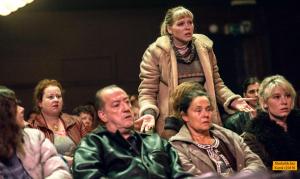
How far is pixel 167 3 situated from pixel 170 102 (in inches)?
131

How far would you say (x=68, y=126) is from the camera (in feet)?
16.1

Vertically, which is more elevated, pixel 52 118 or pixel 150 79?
pixel 150 79

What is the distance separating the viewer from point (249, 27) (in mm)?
7473

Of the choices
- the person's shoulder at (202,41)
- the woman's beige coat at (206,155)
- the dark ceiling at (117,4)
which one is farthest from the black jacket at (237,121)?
the dark ceiling at (117,4)

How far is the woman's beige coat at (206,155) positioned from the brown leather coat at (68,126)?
50.6 inches

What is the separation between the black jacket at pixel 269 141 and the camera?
3.94 meters

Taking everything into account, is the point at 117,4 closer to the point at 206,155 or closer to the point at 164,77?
the point at 164,77

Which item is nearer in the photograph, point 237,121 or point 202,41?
point 202,41

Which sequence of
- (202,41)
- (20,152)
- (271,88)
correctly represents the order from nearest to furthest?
(20,152), (271,88), (202,41)

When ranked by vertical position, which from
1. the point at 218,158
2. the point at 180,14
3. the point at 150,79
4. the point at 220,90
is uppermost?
the point at 180,14

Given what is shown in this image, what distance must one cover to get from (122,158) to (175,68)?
3.07 ft

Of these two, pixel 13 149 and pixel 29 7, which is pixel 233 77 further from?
pixel 13 149

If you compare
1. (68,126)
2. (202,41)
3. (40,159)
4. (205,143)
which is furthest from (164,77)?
(40,159)

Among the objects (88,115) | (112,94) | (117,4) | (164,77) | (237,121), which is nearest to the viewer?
(112,94)
